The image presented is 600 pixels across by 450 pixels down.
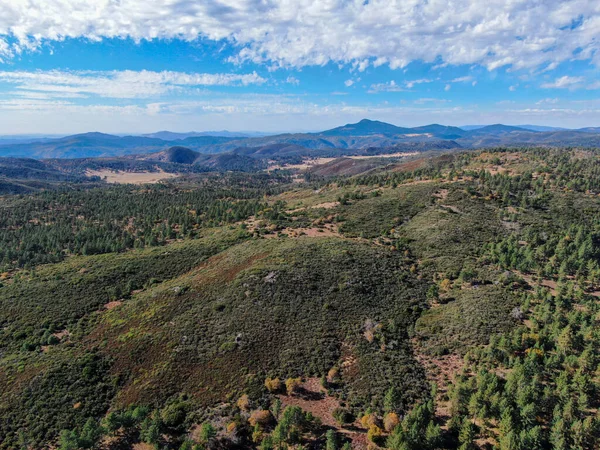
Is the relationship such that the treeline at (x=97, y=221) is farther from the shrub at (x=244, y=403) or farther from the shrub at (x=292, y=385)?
the shrub at (x=292, y=385)

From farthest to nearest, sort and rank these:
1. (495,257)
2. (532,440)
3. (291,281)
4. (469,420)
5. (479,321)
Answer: (495,257) < (291,281) < (479,321) < (469,420) < (532,440)

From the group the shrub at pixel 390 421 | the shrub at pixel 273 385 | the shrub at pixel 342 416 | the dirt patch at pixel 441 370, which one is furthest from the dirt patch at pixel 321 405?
the dirt patch at pixel 441 370

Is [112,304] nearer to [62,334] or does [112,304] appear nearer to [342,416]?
[62,334]

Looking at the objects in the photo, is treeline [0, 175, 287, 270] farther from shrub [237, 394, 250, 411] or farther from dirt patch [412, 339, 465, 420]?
dirt patch [412, 339, 465, 420]

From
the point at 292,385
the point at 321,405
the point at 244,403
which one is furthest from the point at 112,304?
the point at 321,405

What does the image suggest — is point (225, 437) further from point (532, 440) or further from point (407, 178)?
point (407, 178)

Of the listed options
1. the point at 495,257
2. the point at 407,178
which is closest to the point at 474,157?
the point at 407,178

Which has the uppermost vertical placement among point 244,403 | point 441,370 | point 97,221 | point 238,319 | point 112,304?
point 97,221

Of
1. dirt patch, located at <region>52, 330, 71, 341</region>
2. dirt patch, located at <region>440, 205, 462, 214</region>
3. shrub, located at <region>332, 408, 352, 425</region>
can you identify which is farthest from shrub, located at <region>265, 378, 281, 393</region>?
dirt patch, located at <region>440, 205, 462, 214</region>
